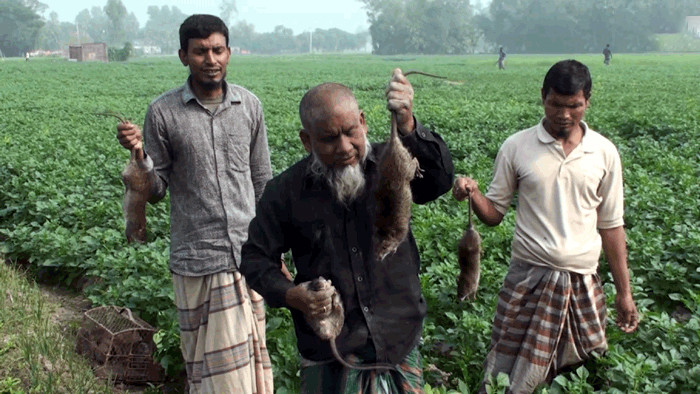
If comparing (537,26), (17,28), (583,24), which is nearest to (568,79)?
(583,24)

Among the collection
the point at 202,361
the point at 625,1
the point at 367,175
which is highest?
the point at 625,1

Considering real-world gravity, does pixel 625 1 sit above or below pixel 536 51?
above

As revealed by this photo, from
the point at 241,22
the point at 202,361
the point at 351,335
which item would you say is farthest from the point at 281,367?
the point at 241,22

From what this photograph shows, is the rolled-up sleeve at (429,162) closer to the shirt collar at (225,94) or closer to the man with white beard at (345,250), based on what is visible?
the man with white beard at (345,250)

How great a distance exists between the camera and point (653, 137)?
13125 millimetres

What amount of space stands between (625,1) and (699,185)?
259 ft

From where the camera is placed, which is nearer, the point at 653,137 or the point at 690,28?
the point at 653,137

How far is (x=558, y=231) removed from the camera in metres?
3.33

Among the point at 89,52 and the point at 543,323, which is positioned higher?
the point at 89,52

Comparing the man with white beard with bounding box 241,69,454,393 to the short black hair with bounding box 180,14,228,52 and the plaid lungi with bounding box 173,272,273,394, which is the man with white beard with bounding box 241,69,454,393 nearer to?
the plaid lungi with bounding box 173,272,273,394

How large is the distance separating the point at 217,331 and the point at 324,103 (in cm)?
158

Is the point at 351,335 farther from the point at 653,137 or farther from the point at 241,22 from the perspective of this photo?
the point at 241,22

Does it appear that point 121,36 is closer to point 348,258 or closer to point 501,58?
point 501,58

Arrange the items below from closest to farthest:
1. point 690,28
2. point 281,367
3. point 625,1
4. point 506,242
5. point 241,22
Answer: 1. point 281,367
2. point 506,242
3. point 625,1
4. point 690,28
5. point 241,22
